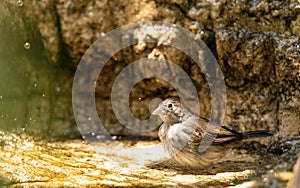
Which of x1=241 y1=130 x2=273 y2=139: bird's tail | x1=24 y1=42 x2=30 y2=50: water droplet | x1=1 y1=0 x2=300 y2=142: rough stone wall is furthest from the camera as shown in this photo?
x1=24 y1=42 x2=30 y2=50: water droplet

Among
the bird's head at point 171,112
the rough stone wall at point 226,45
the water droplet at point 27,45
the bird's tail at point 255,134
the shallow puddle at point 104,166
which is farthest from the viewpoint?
the water droplet at point 27,45

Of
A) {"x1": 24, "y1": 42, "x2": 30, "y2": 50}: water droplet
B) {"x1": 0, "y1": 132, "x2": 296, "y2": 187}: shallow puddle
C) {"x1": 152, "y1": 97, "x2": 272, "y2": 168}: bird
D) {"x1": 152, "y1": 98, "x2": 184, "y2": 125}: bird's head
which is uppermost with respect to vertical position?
{"x1": 24, "y1": 42, "x2": 30, "y2": 50}: water droplet

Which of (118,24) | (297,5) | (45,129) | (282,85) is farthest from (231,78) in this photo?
(45,129)

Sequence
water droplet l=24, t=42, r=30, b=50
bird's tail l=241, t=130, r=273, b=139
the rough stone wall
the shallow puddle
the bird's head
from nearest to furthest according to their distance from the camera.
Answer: the shallow puddle, bird's tail l=241, t=130, r=273, b=139, the rough stone wall, the bird's head, water droplet l=24, t=42, r=30, b=50

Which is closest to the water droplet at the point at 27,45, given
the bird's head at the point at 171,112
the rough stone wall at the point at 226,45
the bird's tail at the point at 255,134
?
the rough stone wall at the point at 226,45

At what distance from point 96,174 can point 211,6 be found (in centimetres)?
234

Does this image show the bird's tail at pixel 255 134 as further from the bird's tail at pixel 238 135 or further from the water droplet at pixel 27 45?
the water droplet at pixel 27 45

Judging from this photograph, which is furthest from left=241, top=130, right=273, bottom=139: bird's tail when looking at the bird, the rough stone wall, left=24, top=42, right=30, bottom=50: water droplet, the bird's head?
left=24, top=42, right=30, bottom=50: water droplet

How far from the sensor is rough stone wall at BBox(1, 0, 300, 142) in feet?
19.7

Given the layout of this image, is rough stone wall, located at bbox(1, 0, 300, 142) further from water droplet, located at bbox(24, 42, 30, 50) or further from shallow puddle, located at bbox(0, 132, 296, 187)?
shallow puddle, located at bbox(0, 132, 296, 187)

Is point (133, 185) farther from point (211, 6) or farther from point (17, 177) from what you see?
point (211, 6)

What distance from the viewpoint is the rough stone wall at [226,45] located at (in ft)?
19.7

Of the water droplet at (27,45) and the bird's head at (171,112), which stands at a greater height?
the water droplet at (27,45)

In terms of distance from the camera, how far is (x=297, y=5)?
19.2 ft
